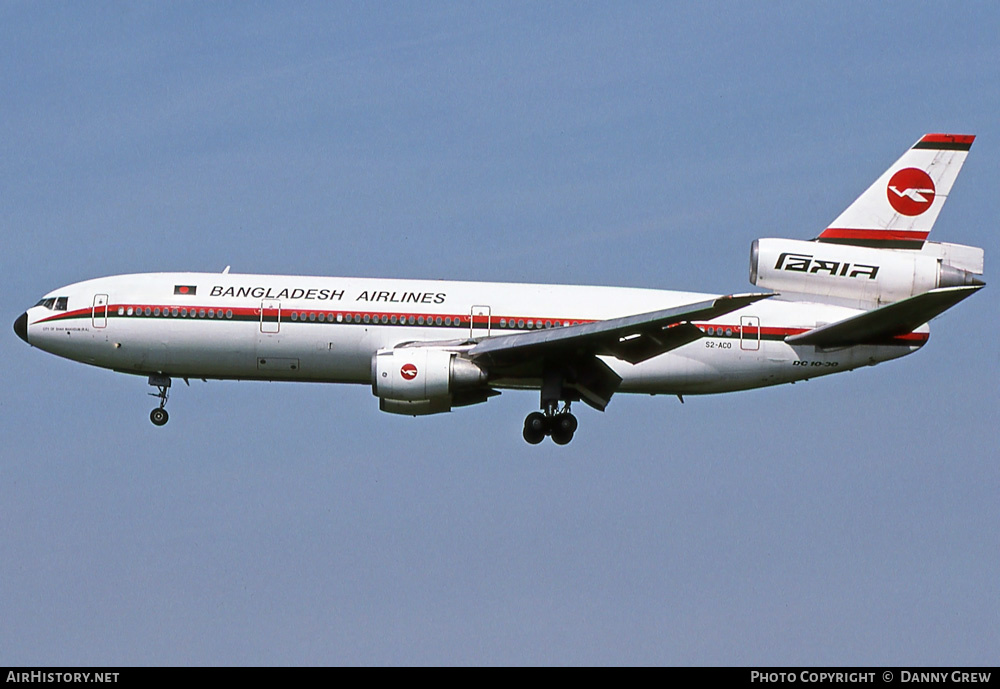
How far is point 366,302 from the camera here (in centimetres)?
4906

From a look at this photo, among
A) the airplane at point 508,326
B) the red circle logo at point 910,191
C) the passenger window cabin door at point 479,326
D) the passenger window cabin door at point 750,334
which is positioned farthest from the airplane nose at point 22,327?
the red circle logo at point 910,191

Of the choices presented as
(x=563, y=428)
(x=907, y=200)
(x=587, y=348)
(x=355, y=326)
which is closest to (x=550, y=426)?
(x=563, y=428)

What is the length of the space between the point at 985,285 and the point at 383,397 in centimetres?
1720

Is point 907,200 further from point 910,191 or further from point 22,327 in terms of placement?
point 22,327

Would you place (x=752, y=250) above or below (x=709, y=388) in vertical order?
above

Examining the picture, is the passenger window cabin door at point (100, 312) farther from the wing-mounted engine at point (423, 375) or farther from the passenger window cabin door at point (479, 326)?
the passenger window cabin door at point (479, 326)

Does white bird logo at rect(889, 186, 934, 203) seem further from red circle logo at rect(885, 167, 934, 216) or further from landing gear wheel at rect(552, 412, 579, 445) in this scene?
landing gear wheel at rect(552, 412, 579, 445)

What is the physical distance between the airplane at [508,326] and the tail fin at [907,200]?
0.37 m

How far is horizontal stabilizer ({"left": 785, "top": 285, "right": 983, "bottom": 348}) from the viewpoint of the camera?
1816 inches

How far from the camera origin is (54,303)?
50562mm

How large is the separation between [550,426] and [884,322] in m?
10.1

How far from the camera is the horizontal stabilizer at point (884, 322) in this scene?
46134 millimetres
